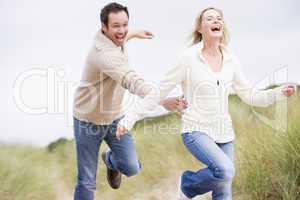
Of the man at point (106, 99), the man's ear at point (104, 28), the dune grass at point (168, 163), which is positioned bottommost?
the dune grass at point (168, 163)

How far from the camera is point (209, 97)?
4488 mm

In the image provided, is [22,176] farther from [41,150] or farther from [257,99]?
[257,99]

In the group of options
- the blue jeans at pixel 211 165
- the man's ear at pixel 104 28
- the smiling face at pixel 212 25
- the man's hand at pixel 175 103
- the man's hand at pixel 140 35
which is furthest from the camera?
the man's hand at pixel 140 35

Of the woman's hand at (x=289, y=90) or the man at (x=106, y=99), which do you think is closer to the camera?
the man at (x=106, y=99)

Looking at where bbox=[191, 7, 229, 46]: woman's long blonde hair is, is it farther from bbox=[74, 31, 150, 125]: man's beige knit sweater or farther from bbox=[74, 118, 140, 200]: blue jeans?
bbox=[74, 118, 140, 200]: blue jeans

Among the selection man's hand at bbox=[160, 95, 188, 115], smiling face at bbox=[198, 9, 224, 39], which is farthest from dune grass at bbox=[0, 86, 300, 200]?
man's hand at bbox=[160, 95, 188, 115]

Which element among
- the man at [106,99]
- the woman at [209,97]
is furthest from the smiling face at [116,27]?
the woman at [209,97]

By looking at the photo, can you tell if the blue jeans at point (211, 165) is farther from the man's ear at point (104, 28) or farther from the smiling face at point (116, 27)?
the man's ear at point (104, 28)

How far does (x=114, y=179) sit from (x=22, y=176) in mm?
1606

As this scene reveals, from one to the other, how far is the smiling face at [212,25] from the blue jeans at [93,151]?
973mm

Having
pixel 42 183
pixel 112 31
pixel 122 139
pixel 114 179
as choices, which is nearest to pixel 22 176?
pixel 42 183

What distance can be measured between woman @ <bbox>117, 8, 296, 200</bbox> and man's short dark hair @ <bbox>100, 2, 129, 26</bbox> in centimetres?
54

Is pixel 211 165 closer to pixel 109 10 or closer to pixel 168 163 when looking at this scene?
pixel 109 10

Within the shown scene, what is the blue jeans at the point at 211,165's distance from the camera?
174 inches
